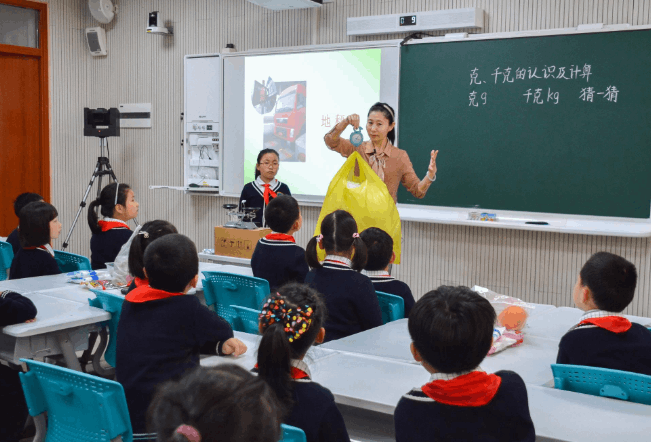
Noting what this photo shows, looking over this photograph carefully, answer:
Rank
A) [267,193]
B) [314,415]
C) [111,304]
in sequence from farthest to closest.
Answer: [267,193] → [111,304] → [314,415]

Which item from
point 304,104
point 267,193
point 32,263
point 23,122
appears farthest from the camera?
point 23,122

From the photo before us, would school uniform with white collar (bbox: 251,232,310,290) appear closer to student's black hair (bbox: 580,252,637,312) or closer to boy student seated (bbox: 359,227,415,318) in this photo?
boy student seated (bbox: 359,227,415,318)

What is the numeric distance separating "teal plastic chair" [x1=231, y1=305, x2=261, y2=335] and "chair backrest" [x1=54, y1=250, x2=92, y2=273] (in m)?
1.46

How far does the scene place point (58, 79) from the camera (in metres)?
7.29

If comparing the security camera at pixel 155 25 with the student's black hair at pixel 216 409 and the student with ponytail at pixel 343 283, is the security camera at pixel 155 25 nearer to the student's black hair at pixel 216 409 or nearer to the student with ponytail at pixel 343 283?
the student with ponytail at pixel 343 283

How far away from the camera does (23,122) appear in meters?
7.13

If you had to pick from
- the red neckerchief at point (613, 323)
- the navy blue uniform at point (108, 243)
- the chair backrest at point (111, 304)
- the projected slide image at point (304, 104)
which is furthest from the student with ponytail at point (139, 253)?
the projected slide image at point (304, 104)

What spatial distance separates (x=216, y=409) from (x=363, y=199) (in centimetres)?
287

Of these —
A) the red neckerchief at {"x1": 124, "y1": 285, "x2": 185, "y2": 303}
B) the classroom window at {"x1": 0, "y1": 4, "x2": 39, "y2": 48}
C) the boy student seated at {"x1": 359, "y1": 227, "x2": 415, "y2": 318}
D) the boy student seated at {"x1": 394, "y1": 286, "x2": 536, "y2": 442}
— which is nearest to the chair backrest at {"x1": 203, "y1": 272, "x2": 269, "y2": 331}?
the boy student seated at {"x1": 359, "y1": 227, "x2": 415, "y2": 318}

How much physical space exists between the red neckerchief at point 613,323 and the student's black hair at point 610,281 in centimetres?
12

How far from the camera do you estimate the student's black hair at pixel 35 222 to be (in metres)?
3.48

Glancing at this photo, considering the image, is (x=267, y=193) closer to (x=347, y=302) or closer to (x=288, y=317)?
(x=347, y=302)

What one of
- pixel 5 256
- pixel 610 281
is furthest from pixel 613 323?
pixel 5 256

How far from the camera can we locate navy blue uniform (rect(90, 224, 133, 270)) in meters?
3.92
